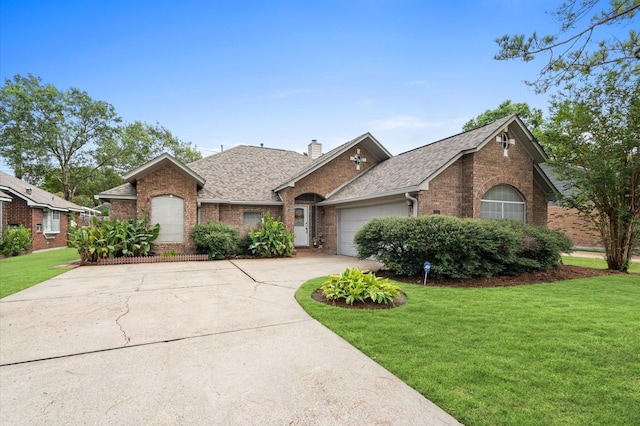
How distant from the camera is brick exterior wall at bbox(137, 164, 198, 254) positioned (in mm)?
12867

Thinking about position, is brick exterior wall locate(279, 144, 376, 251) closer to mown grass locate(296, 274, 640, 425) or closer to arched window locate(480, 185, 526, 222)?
arched window locate(480, 185, 526, 222)

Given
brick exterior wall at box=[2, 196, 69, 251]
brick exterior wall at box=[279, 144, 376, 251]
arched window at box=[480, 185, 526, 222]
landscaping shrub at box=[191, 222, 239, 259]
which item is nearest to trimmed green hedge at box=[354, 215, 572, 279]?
arched window at box=[480, 185, 526, 222]

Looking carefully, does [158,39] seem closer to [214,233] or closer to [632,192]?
[214,233]

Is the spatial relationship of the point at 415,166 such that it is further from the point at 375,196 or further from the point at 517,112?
the point at 517,112

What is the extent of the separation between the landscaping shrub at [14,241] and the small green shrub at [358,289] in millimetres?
18078

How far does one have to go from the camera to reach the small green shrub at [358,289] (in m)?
5.67

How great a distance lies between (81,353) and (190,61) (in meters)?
13.3

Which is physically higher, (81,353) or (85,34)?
(85,34)

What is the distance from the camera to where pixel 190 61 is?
44.5 ft

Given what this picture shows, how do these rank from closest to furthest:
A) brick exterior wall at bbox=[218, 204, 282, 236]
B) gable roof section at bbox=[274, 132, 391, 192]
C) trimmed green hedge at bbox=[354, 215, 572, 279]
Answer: trimmed green hedge at bbox=[354, 215, 572, 279] < brick exterior wall at bbox=[218, 204, 282, 236] < gable roof section at bbox=[274, 132, 391, 192]

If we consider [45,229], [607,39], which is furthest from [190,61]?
[45,229]

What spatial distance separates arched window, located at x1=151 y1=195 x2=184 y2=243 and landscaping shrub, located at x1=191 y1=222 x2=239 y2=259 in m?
0.84

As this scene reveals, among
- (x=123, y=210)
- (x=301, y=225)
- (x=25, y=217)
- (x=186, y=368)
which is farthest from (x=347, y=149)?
(x=25, y=217)

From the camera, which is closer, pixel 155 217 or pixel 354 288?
pixel 354 288
